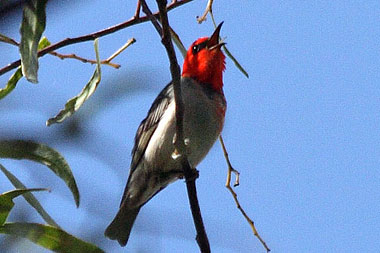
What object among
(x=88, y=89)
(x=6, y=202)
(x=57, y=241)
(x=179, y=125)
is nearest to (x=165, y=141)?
(x=179, y=125)

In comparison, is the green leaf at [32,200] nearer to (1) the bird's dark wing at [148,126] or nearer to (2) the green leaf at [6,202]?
(2) the green leaf at [6,202]

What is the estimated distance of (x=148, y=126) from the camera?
13.6 feet

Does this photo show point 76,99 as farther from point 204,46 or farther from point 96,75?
point 204,46

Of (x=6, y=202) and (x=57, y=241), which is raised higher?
(x=6, y=202)

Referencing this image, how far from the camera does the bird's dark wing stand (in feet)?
13.4

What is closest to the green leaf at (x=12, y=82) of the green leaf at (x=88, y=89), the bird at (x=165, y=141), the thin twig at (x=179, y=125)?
the green leaf at (x=88, y=89)

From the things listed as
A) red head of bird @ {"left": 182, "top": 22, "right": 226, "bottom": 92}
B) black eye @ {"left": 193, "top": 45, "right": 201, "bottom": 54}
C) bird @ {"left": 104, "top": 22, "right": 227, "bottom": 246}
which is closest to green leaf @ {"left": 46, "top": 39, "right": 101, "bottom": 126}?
bird @ {"left": 104, "top": 22, "right": 227, "bottom": 246}

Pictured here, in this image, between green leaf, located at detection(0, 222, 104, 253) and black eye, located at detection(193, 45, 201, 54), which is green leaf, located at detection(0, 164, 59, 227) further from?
black eye, located at detection(193, 45, 201, 54)

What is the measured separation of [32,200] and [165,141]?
1.88 m

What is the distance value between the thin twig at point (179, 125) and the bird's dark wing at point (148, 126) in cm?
110

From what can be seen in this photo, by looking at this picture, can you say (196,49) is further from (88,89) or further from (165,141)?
(88,89)

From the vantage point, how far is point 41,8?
152 cm

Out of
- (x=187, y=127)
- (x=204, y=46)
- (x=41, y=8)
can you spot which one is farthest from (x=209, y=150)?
(x=41, y=8)

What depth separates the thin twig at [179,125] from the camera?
189 centimetres
